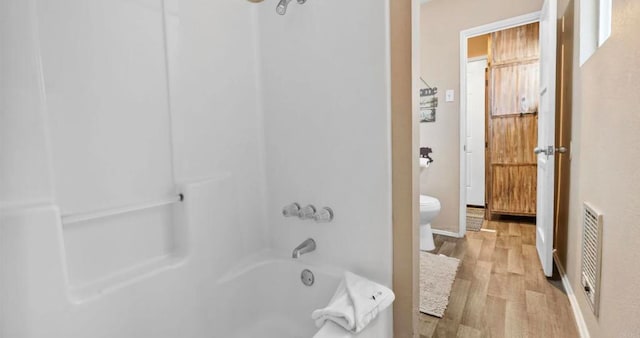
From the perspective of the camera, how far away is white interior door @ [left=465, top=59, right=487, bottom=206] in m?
4.25

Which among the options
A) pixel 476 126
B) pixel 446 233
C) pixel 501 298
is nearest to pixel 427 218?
pixel 446 233

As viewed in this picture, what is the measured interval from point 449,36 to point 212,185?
9.25 feet

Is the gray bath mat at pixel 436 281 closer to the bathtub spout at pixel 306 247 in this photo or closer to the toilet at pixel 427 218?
the toilet at pixel 427 218

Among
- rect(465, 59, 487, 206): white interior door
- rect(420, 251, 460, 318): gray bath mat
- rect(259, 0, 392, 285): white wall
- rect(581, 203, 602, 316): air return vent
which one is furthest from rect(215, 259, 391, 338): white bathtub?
rect(465, 59, 487, 206): white interior door

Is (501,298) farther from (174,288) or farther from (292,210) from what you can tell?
(174,288)

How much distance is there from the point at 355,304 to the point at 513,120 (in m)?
3.50

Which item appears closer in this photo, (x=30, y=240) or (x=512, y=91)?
(x=30, y=240)

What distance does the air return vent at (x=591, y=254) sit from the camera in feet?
4.44

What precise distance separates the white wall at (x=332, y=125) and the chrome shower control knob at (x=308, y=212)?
0.05 meters

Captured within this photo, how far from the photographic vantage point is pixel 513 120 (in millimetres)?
3609

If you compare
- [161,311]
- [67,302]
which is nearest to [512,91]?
[161,311]

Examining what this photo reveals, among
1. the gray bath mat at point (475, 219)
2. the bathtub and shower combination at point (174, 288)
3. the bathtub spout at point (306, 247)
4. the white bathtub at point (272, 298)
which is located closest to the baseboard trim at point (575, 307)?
the bathtub and shower combination at point (174, 288)

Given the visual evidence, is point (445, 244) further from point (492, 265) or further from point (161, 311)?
point (161, 311)

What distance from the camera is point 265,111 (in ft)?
5.69
